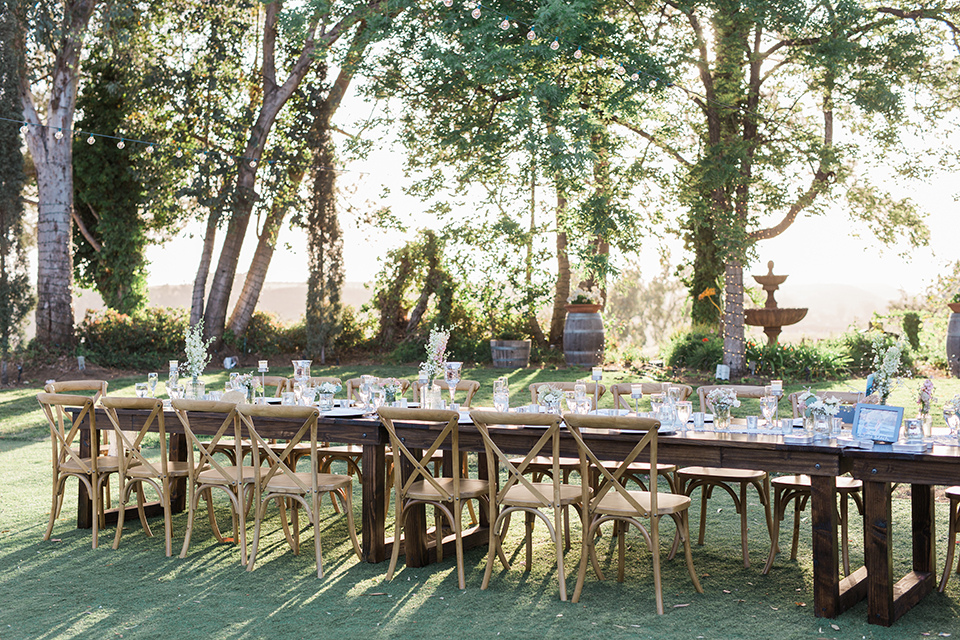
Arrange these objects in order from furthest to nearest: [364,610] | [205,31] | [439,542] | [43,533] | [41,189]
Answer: [205,31] < [41,189] < [43,533] < [439,542] < [364,610]

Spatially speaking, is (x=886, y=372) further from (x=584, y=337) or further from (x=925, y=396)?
(x=584, y=337)

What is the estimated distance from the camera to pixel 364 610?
3.78 meters

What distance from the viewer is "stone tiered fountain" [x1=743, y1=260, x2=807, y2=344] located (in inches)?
520

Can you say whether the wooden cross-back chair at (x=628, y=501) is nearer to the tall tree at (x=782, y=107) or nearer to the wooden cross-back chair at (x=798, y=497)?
the wooden cross-back chair at (x=798, y=497)

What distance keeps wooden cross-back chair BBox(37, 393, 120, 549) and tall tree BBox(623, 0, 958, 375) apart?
8.17 m

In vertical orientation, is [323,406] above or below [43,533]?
above

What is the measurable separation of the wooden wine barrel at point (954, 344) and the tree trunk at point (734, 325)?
2746 mm

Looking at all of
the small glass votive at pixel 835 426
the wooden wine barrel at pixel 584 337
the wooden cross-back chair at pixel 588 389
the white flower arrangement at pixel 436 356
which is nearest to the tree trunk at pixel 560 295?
the wooden wine barrel at pixel 584 337

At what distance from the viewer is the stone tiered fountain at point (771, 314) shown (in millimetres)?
13211

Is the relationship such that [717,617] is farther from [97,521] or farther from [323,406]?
[97,521]

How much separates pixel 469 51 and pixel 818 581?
8484mm

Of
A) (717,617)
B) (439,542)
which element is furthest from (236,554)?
(717,617)

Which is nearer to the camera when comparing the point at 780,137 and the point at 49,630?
the point at 49,630

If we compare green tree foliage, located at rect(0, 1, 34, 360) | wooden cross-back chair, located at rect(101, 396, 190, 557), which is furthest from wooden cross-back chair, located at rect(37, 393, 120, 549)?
green tree foliage, located at rect(0, 1, 34, 360)
